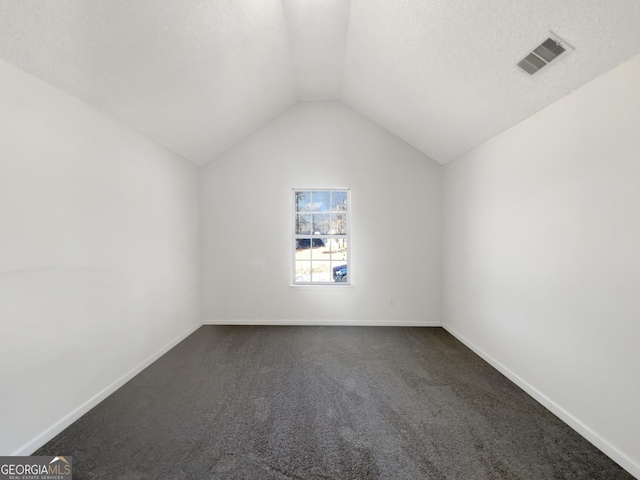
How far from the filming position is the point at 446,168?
13.4ft

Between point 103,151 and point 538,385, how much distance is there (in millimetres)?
4030

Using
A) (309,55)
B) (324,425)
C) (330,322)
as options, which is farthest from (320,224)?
(324,425)

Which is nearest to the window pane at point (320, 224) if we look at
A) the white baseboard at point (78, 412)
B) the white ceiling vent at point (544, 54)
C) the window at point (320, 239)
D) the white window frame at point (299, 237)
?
the window at point (320, 239)

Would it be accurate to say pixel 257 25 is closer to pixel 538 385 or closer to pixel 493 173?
pixel 493 173

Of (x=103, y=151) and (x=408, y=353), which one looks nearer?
(x=103, y=151)

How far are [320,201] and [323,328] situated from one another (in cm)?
187

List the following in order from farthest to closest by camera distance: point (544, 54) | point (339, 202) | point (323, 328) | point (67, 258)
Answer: point (339, 202), point (323, 328), point (67, 258), point (544, 54)

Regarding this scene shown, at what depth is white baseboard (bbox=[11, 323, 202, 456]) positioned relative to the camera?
1.72 m

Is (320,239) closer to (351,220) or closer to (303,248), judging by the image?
(303,248)

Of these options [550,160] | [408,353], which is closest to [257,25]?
[550,160]

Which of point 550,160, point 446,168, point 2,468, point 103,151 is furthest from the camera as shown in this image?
point 446,168

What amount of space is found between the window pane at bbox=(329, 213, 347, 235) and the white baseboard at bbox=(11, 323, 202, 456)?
8.85 ft

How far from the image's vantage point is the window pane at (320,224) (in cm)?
439

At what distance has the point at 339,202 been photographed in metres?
4.36
